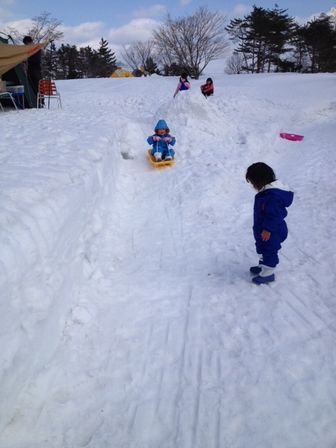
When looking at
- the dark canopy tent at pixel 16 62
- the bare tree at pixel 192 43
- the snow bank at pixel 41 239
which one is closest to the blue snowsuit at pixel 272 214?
the snow bank at pixel 41 239

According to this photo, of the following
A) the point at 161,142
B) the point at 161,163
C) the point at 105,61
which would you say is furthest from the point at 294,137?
the point at 105,61

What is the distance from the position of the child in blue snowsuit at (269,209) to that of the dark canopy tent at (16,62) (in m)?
7.84

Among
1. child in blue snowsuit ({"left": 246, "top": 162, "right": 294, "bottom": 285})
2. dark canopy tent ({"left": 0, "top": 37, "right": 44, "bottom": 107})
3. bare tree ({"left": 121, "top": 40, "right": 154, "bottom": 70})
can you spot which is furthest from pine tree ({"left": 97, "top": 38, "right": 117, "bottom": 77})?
child in blue snowsuit ({"left": 246, "top": 162, "right": 294, "bottom": 285})

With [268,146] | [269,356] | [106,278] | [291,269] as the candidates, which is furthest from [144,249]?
[268,146]

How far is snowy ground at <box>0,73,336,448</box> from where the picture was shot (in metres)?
1.97

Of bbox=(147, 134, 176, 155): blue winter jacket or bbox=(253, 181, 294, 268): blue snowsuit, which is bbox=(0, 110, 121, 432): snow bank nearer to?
bbox=(147, 134, 176, 155): blue winter jacket

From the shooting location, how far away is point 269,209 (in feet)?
9.58

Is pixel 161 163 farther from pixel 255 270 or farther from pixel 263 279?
pixel 263 279

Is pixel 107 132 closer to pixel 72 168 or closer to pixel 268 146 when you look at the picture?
pixel 72 168

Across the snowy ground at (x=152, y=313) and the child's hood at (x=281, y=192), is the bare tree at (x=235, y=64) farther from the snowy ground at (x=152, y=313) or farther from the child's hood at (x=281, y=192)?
the child's hood at (x=281, y=192)

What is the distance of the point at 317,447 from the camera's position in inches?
70.2

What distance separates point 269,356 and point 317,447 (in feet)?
2.14

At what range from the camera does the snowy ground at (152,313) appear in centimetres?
197

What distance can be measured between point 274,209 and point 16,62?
8.23m
